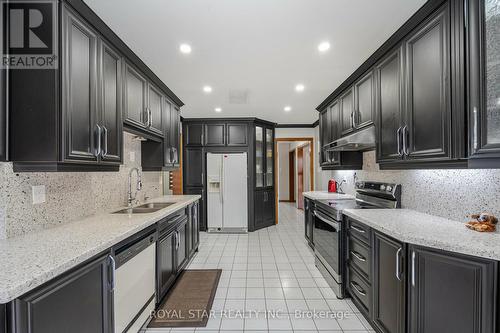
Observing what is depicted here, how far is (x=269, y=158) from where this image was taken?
221 inches

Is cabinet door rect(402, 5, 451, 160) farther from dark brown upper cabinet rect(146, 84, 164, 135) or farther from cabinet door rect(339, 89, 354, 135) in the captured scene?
dark brown upper cabinet rect(146, 84, 164, 135)

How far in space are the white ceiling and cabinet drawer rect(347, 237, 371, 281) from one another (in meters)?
1.85

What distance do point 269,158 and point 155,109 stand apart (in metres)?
3.14

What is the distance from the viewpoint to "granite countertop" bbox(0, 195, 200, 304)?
0.94 m

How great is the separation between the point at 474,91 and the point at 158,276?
9.15 feet

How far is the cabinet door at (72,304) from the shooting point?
94 centimetres

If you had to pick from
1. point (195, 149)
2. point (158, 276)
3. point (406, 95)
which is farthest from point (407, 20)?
point (195, 149)

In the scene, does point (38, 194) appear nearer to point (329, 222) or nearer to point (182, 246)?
point (182, 246)

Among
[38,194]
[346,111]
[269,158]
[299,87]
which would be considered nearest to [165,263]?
[38,194]

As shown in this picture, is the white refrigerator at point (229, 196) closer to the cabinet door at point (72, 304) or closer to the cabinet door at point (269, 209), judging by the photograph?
the cabinet door at point (269, 209)

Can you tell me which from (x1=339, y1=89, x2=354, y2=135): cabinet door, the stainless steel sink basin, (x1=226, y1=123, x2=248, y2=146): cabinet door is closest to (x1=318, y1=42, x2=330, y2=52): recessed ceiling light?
(x1=339, y1=89, x2=354, y2=135): cabinet door

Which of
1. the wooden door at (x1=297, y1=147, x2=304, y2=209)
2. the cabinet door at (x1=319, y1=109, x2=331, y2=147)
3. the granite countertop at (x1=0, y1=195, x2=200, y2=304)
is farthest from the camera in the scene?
the wooden door at (x1=297, y1=147, x2=304, y2=209)

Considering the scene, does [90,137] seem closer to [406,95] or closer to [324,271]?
[406,95]

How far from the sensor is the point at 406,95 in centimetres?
193
